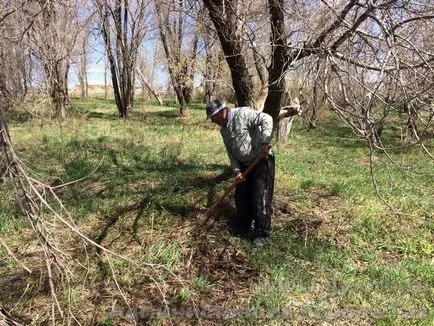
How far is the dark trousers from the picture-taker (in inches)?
200

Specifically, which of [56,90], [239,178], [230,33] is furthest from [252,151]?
[56,90]

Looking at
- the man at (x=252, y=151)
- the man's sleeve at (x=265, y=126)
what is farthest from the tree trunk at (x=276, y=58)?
the man at (x=252, y=151)

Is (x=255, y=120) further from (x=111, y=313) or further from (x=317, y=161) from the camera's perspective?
(x=317, y=161)

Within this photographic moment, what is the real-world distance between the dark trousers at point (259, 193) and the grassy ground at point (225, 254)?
0.25 metres

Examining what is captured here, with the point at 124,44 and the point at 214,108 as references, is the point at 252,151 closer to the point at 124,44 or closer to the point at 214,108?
the point at 214,108

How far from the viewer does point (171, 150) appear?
969cm

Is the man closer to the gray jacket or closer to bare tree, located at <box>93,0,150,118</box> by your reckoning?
the gray jacket

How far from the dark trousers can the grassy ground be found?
0.25 meters

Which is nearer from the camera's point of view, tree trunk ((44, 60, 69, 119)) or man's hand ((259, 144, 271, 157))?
tree trunk ((44, 60, 69, 119))

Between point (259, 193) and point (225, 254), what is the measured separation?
28.7 inches

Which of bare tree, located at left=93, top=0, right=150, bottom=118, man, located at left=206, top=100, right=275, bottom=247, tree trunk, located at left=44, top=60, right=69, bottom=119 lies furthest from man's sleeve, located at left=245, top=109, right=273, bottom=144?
bare tree, located at left=93, top=0, right=150, bottom=118

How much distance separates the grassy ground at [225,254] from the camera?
4102 mm

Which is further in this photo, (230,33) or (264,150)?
(230,33)

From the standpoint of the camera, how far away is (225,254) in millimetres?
4934
